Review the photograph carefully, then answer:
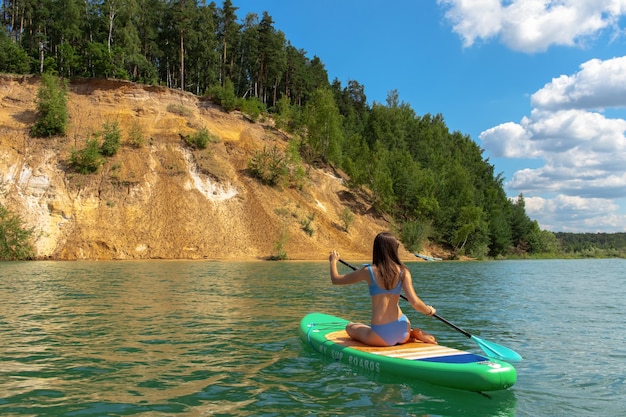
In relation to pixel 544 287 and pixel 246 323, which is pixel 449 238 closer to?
pixel 544 287

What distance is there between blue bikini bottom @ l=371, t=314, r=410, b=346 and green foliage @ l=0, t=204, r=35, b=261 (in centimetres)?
3763

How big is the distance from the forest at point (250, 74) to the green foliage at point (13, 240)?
25687 millimetres

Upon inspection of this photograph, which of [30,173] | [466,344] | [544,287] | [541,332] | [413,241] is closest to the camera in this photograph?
[466,344]

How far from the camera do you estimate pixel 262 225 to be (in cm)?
4950

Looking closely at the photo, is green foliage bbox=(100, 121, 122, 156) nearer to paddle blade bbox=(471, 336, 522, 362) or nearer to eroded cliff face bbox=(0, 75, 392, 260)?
eroded cliff face bbox=(0, 75, 392, 260)

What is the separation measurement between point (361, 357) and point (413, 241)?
5110 centimetres

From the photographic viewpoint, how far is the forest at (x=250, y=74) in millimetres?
63031

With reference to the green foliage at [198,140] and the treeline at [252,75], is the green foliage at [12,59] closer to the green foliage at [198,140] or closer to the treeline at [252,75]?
the treeline at [252,75]

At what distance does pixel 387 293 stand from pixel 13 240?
38.0 meters

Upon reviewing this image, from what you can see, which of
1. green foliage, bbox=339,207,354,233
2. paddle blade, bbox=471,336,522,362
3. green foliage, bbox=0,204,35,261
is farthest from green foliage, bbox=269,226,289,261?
paddle blade, bbox=471,336,522,362

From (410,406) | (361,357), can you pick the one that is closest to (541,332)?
(361,357)

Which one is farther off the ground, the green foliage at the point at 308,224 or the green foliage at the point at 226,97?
the green foliage at the point at 226,97

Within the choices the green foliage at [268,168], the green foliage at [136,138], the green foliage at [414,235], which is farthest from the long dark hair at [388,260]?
the green foliage at [414,235]

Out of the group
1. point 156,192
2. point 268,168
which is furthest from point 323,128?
point 156,192
